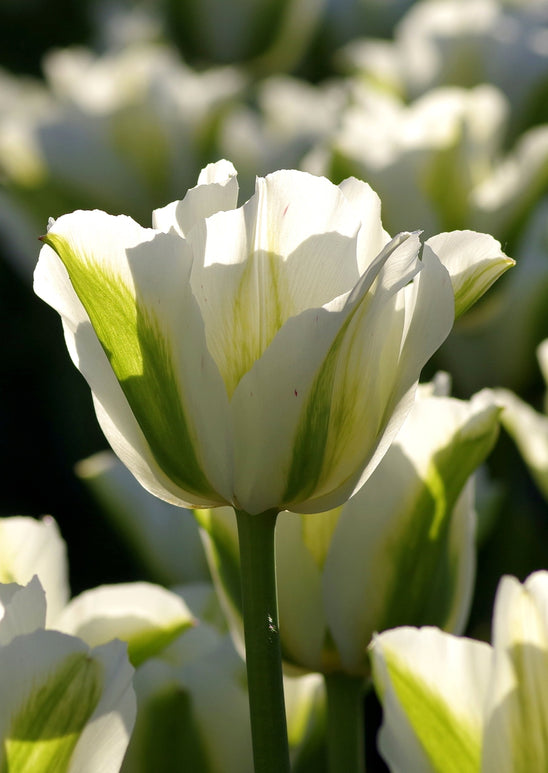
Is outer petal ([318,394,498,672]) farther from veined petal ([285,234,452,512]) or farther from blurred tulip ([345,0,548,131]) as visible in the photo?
blurred tulip ([345,0,548,131])

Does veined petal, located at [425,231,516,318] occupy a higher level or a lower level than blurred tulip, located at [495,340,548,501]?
higher

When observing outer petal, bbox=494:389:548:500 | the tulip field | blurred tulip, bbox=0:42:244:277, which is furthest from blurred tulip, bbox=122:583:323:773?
blurred tulip, bbox=0:42:244:277

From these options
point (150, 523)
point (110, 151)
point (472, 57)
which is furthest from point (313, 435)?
point (472, 57)

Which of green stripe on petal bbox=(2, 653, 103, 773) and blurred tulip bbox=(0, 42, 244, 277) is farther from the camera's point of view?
blurred tulip bbox=(0, 42, 244, 277)

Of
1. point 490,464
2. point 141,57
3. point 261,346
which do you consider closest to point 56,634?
point 261,346

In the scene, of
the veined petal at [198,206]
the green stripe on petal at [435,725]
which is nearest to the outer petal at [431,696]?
the green stripe on petal at [435,725]

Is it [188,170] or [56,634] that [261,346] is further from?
[188,170]

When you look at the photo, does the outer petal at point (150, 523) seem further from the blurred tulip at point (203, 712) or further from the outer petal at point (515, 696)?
the outer petal at point (515, 696)
